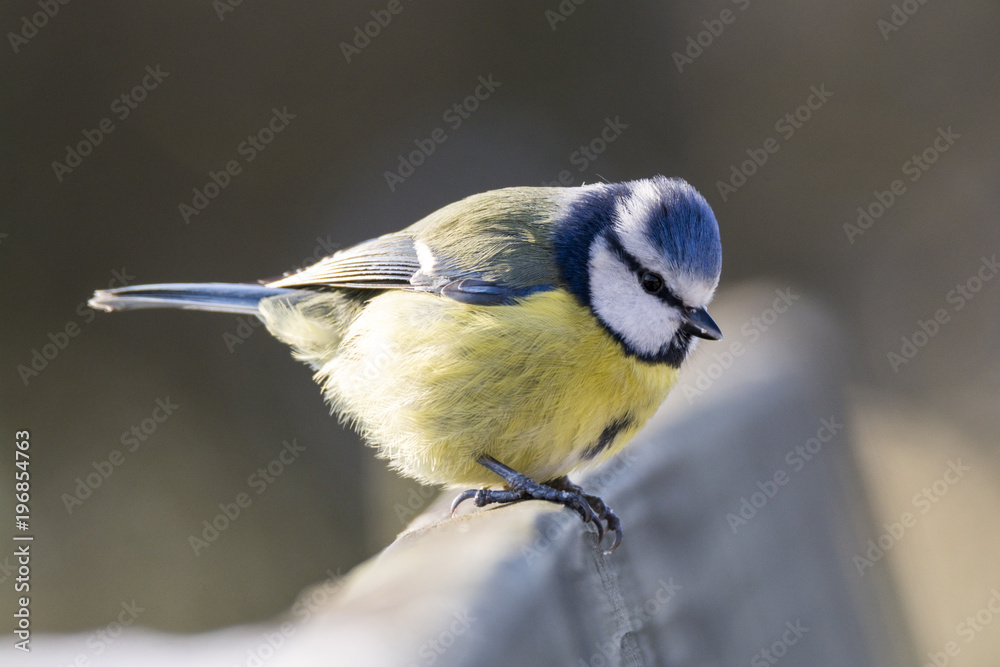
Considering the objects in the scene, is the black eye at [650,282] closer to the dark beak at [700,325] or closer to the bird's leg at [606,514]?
the dark beak at [700,325]

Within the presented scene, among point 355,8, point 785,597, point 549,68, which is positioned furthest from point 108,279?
point 785,597

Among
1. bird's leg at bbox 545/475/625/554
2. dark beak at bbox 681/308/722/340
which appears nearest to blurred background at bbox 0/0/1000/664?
dark beak at bbox 681/308/722/340

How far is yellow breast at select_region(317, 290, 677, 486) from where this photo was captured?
3.95 ft

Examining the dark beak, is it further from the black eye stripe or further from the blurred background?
the blurred background

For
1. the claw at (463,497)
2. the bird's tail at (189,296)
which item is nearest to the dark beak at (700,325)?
the claw at (463,497)

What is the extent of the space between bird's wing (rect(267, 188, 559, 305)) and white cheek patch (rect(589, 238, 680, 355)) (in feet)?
0.25

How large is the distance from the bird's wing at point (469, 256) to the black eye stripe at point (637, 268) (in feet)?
0.33

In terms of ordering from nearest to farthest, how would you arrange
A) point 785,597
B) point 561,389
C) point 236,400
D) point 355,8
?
1. point 561,389
2. point 785,597
3. point 355,8
4. point 236,400

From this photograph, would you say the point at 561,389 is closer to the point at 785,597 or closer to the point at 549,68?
the point at 785,597

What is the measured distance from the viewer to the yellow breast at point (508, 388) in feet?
3.95

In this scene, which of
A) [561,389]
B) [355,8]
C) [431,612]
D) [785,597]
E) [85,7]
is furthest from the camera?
[355,8]

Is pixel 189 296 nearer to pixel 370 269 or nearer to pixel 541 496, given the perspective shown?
pixel 370 269

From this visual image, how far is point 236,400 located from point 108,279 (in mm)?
614

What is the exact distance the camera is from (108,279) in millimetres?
2928
